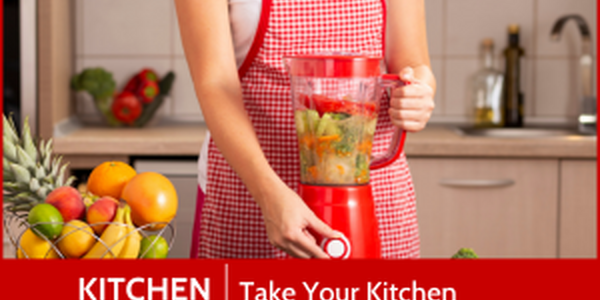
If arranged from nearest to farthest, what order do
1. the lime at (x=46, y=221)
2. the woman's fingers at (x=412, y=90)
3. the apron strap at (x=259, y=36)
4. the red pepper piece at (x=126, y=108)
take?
the lime at (x=46, y=221) → the woman's fingers at (x=412, y=90) → the apron strap at (x=259, y=36) → the red pepper piece at (x=126, y=108)

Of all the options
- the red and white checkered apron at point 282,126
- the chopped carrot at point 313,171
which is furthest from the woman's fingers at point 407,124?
the red and white checkered apron at point 282,126

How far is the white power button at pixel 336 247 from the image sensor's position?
0.64 meters

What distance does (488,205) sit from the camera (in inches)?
68.9

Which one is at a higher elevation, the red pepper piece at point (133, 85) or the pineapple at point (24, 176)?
the red pepper piece at point (133, 85)

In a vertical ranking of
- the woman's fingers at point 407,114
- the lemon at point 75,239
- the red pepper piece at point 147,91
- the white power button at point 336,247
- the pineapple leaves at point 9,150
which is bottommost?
the white power button at point 336,247

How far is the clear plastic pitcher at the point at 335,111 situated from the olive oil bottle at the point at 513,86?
5.11ft

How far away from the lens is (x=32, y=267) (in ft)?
1.83

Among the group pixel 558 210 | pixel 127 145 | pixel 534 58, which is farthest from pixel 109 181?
pixel 534 58

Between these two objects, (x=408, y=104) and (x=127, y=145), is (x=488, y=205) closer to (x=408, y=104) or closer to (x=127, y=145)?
(x=127, y=145)

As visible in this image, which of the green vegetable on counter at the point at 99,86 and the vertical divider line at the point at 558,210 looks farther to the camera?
the green vegetable on counter at the point at 99,86

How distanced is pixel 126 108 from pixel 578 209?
1377mm

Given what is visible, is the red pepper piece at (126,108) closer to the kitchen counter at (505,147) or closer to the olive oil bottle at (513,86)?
the kitchen counter at (505,147)

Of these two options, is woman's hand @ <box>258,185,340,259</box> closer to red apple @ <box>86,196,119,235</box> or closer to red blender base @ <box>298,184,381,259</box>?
red blender base @ <box>298,184,381,259</box>

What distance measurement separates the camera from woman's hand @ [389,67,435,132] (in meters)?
0.70
